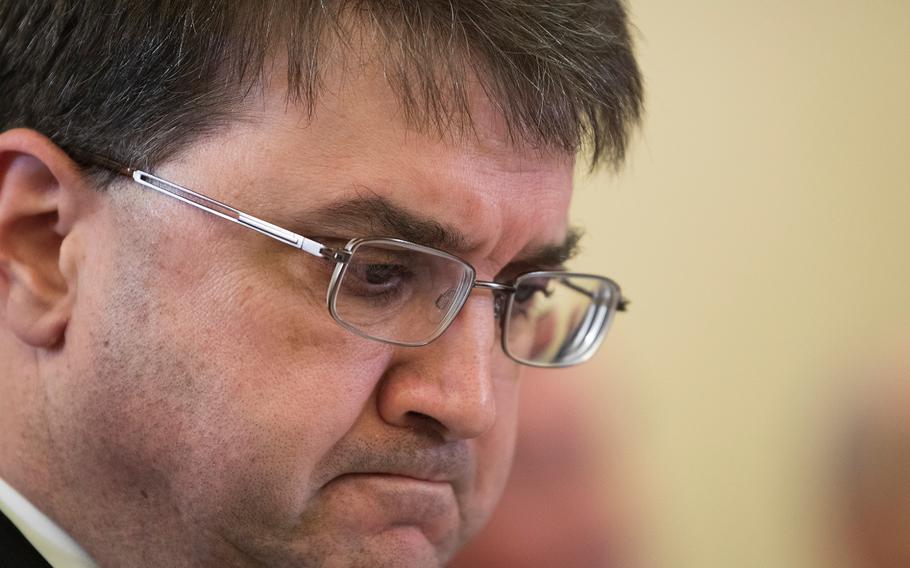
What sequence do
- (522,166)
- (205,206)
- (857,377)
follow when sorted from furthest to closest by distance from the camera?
(857,377)
(522,166)
(205,206)

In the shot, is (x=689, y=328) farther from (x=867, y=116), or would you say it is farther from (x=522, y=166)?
(x=522, y=166)

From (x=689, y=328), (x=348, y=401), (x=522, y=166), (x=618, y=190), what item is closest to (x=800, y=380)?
(x=689, y=328)

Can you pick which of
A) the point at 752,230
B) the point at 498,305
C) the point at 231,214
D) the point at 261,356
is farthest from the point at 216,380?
the point at 752,230

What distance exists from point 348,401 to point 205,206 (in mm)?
281

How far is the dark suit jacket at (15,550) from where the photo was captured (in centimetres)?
124

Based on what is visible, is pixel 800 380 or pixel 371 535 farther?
pixel 800 380

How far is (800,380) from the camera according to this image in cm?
245

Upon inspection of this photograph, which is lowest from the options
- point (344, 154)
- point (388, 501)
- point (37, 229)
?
point (388, 501)

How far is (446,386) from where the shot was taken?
1.29 meters

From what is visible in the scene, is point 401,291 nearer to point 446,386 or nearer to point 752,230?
point 446,386

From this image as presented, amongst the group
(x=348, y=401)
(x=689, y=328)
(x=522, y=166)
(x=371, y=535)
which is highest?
(x=522, y=166)

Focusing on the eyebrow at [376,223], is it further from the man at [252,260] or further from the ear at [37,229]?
the ear at [37,229]

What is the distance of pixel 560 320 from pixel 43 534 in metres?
0.87

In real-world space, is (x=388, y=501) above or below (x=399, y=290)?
below
